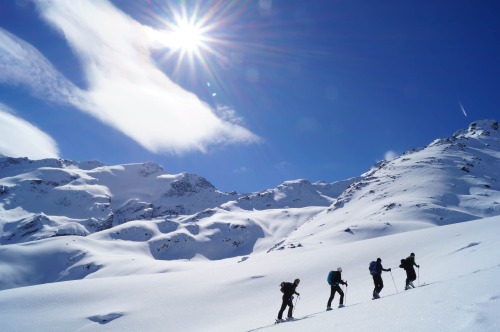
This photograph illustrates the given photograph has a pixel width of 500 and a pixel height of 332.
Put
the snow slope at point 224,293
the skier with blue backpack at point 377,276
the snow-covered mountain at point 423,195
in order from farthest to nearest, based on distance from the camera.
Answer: the snow-covered mountain at point 423,195
the snow slope at point 224,293
the skier with blue backpack at point 377,276

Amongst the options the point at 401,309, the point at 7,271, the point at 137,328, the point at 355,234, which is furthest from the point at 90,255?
the point at 401,309

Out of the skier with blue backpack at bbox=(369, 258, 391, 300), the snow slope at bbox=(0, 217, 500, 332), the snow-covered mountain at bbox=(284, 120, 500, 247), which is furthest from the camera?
the snow-covered mountain at bbox=(284, 120, 500, 247)

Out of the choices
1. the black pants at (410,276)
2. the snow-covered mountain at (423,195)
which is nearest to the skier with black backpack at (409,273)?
the black pants at (410,276)

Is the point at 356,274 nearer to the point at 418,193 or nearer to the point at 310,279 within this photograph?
the point at 310,279

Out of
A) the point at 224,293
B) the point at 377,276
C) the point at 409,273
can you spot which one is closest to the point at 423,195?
the point at 224,293

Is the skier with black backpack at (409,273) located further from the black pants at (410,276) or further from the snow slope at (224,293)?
the snow slope at (224,293)

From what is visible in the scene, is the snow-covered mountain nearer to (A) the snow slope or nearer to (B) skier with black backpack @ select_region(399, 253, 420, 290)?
(A) the snow slope

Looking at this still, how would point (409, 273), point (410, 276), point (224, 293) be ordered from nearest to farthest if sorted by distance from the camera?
point (410, 276) < point (409, 273) < point (224, 293)

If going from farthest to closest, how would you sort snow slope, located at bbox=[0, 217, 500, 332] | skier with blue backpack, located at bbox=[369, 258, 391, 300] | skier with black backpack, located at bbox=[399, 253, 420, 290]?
snow slope, located at bbox=[0, 217, 500, 332] → skier with black backpack, located at bbox=[399, 253, 420, 290] → skier with blue backpack, located at bbox=[369, 258, 391, 300]

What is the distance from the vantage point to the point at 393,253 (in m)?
33.0

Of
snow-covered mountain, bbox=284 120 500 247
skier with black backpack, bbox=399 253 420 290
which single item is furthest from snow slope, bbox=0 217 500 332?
snow-covered mountain, bbox=284 120 500 247

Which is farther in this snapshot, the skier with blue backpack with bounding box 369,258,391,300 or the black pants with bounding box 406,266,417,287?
the black pants with bounding box 406,266,417,287

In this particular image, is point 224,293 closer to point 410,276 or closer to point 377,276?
point 377,276

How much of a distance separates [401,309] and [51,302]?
32.9 meters
